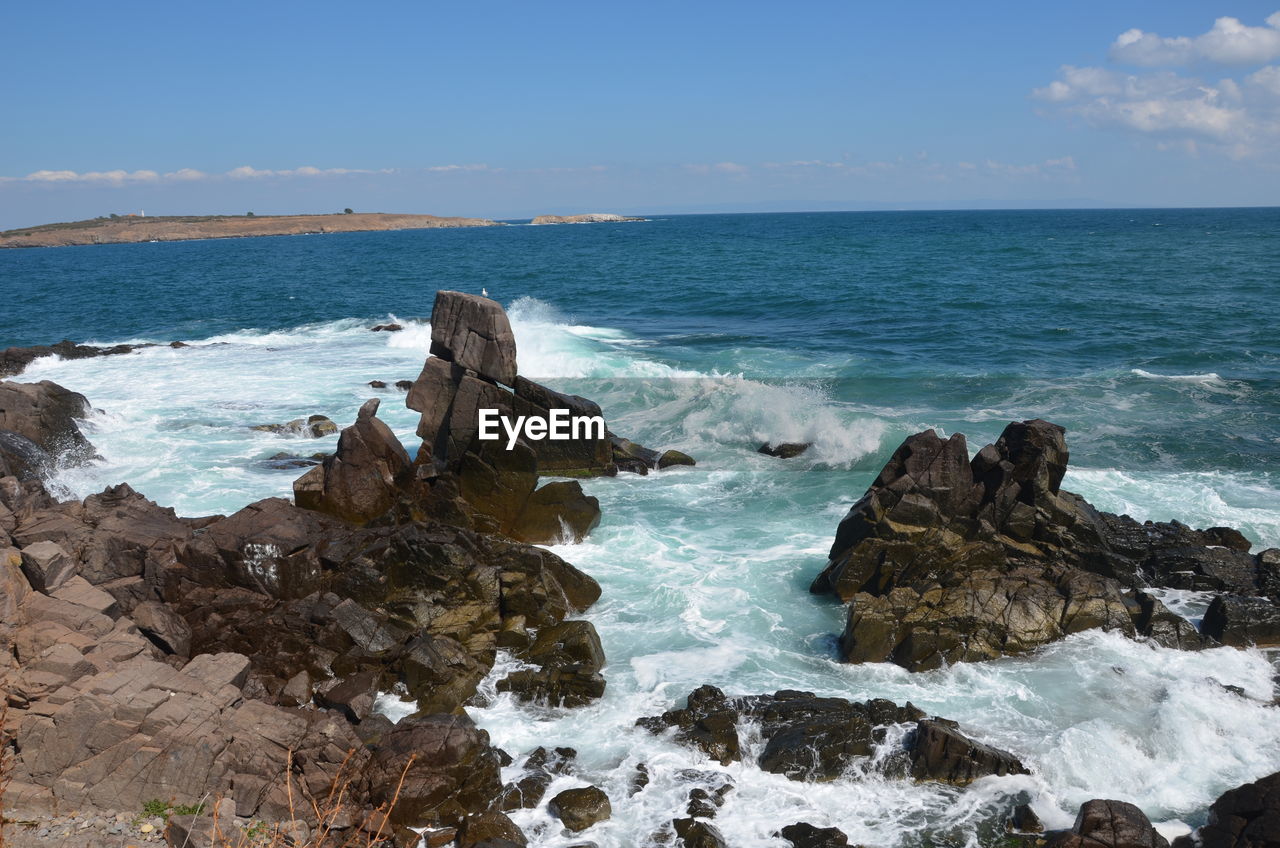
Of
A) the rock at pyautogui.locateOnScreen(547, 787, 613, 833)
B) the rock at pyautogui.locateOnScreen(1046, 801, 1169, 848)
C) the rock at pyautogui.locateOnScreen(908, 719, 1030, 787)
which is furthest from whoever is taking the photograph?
the rock at pyautogui.locateOnScreen(908, 719, 1030, 787)

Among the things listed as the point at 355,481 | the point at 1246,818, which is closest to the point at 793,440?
the point at 355,481

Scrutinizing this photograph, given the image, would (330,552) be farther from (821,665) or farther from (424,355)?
(424,355)

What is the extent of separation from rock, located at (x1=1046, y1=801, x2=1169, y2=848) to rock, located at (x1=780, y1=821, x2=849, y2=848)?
2.48m

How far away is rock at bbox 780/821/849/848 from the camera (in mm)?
11609

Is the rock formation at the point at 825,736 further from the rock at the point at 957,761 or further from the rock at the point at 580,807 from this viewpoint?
the rock at the point at 580,807

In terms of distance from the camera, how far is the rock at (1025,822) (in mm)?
11891

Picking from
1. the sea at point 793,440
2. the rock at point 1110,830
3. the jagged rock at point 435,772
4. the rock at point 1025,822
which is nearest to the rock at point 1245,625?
the sea at point 793,440

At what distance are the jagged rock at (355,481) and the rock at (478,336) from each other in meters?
2.85

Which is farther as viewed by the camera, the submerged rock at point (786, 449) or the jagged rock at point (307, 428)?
the jagged rock at point (307, 428)

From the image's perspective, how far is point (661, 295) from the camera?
66.1 m

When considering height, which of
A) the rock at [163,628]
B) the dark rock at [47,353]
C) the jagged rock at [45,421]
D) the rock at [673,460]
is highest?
the dark rock at [47,353]

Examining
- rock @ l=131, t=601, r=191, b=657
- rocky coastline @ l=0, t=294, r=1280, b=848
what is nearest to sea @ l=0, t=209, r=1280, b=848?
rocky coastline @ l=0, t=294, r=1280, b=848

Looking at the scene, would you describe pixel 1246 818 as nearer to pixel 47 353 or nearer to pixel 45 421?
pixel 45 421

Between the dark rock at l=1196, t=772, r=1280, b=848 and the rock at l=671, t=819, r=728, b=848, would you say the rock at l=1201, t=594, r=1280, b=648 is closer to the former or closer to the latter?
the dark rock at l=1196, t=772, r=1280, b=848
